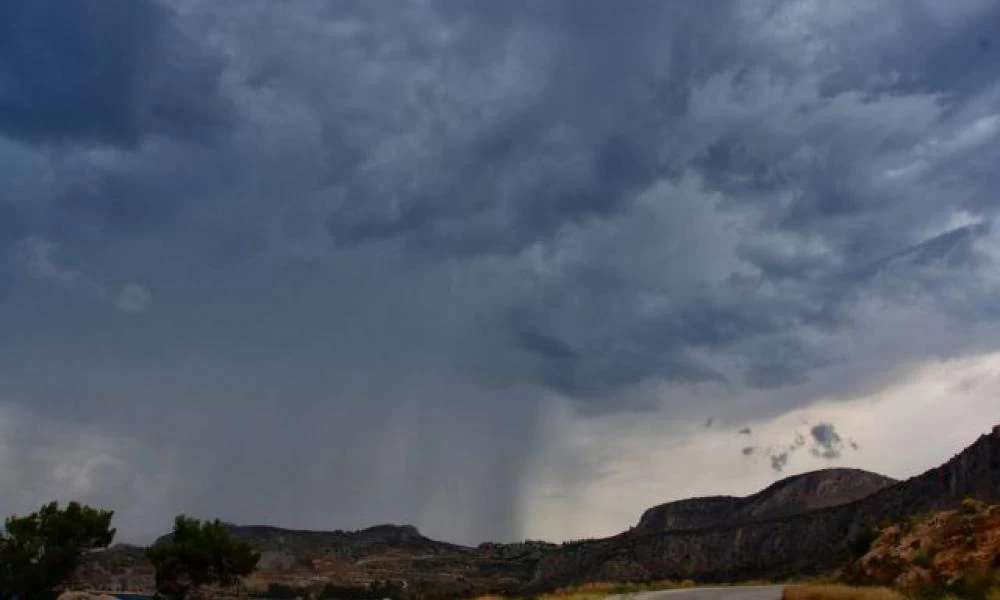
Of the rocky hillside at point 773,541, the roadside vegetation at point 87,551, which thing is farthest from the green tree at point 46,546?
the rocky hillside at point 773,541

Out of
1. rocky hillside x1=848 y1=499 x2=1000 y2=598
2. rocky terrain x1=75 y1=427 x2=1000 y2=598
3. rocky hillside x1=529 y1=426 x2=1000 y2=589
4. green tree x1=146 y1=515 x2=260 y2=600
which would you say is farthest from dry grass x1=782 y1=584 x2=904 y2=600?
rocky terrain x1=75 y1=427 x2=1000 y2=598

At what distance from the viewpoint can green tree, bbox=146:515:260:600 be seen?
6712 cm

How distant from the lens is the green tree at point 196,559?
6712 centimetres

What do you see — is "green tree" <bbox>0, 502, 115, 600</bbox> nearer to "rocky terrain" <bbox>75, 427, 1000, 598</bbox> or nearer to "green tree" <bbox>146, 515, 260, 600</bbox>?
"green tree" <bbox>146, 515, 260, 600</bbox>

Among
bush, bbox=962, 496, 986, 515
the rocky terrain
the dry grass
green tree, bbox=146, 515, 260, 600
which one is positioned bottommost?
the dry grass

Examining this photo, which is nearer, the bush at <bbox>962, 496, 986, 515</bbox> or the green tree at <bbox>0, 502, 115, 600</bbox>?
the bush at <bbox>962, 496, 986, 515</bbox>

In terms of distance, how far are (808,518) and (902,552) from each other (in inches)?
4775

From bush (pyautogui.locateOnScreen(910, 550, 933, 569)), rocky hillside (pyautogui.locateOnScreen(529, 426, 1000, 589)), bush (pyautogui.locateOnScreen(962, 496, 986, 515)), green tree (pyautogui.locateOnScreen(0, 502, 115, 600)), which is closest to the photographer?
bush (pyautogui.locateOnScreen(910, 550, 933, 569))

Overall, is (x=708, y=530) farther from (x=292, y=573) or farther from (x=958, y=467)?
(x=292, y=573)

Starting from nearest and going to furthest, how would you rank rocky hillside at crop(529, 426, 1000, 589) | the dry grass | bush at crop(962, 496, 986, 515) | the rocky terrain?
the dry grass → bush at crop(962, 496, 986, 515) → rocky hillside at crop(529, 426, 1000, 589) → the rocky terrain

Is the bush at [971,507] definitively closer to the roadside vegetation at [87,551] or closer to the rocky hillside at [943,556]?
the rocky hillside at [943,556]

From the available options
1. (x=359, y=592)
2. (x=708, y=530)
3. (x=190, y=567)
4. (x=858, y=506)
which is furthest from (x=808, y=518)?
(x=190, y=567)

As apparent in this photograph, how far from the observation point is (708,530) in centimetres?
16562

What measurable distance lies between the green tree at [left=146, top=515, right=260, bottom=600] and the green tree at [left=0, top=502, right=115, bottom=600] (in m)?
4.65
